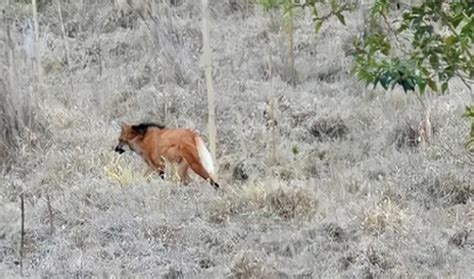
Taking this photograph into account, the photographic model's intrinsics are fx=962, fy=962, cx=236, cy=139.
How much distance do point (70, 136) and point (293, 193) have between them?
2.78 meters

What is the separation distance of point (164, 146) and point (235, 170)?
0.61m

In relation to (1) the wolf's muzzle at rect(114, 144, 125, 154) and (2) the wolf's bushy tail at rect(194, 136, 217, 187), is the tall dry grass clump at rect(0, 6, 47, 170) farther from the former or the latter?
(2) the wolf's bushy tail at rect(194, 136, 217, 187)

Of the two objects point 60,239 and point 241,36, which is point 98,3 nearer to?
point 241,36

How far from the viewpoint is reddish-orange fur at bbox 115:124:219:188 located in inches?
279

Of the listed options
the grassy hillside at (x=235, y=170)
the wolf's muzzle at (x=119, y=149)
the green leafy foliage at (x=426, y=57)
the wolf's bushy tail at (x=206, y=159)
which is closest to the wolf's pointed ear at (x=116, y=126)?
the grassy hillside at (x=235, y=170)

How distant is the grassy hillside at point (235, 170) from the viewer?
17.9 ft

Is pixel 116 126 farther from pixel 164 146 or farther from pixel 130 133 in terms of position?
pixel 164 146

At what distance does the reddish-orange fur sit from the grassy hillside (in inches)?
5.1

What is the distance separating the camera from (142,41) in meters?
12.3

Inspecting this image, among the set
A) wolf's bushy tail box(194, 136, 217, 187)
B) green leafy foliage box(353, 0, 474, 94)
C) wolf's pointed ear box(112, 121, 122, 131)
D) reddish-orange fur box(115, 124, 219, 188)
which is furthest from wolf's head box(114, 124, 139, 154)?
green leafy foliage box(353, 0, 474, 94)

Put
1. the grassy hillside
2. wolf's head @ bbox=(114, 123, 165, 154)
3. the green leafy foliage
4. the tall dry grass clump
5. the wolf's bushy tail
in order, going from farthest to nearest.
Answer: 1. the tall dry grass clump
2. wolf's head @ bbox=(114, 123, 165, 154)
3. the wolf's bushy tail
4. the grassy hillside
5. the green leafy foliage

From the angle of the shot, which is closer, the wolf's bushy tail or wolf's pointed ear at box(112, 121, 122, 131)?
the wolf's bushy tail

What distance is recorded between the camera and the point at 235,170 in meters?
7.57

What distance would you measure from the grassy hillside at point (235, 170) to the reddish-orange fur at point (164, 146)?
0.43 ft
